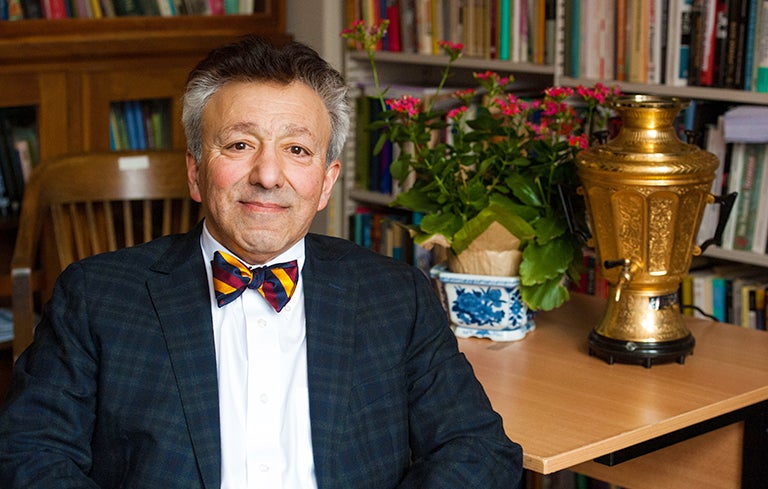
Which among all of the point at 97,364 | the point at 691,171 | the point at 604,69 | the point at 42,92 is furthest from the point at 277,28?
the point at 97,364

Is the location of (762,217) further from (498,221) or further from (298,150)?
(298,150)

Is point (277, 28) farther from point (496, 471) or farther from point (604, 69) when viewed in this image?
point (496, 471)

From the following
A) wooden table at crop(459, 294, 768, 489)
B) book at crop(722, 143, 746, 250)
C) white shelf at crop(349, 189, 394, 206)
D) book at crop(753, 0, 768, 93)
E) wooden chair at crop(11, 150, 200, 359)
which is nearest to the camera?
wooden table at crop(459, 294, 768, 489)

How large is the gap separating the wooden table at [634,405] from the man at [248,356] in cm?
14

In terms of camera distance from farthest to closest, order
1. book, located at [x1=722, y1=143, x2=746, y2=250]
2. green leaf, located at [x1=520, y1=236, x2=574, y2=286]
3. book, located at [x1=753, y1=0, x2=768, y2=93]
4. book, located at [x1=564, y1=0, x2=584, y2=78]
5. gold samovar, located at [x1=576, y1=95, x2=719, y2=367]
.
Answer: book, located at [x1=564, y1=0, x2=584, y2=78] → book, located at [x1=722, y1=143, x2=746, y2=250] → book, located at [x1=753, y1=0, x2=768, y2=93] → green leaf, located at [x1=520, y1=236, x2=574, y2=286] → gold samovar, located at [x1=576, y1=95, x2=719, y2=367]

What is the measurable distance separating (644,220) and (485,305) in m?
0.34

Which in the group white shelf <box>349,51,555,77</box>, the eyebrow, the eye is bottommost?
the eye

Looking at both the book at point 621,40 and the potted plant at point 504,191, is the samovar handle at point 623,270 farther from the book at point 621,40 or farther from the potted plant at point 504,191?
the book at point 621,40

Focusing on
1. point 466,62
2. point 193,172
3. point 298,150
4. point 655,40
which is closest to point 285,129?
point 298,150

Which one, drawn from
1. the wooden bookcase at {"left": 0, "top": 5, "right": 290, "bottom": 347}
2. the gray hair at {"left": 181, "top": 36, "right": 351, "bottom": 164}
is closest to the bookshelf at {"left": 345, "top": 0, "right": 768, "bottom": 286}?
the wooden bookcase at {"left": 0, "top": 5, "right": 290, "bottom": 347}

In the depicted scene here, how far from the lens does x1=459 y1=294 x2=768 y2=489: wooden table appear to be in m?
1.72

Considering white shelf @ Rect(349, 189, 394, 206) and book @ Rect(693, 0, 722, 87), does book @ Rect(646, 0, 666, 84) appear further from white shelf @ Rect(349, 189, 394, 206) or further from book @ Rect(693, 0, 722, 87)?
white shelf @ Rect(349, 189, 394, 206)

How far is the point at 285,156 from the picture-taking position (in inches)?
62.6

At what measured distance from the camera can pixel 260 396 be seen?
1579 millimetres
